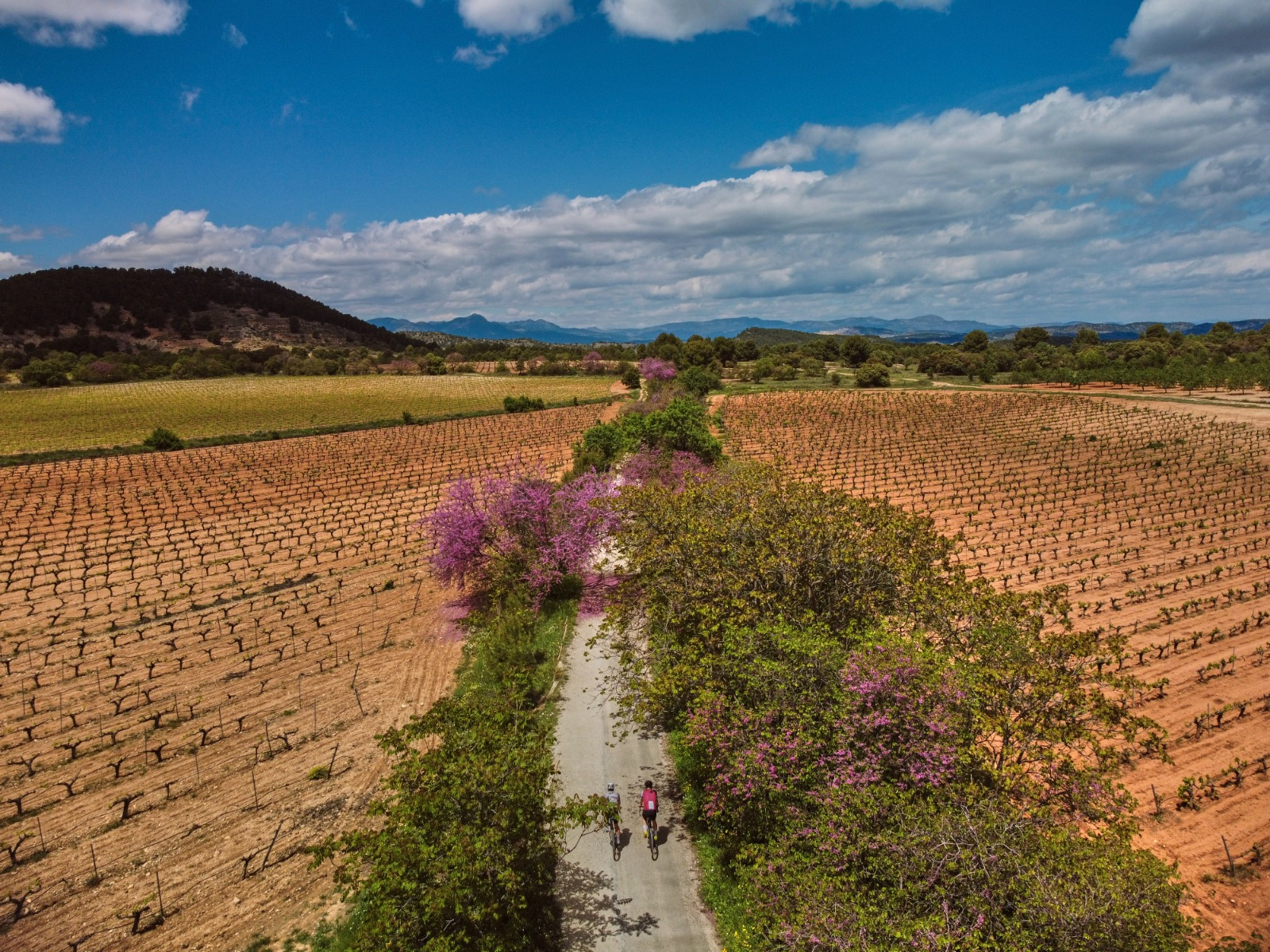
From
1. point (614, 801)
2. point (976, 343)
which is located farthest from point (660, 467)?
point (976, 343)

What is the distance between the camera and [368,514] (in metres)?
39.5

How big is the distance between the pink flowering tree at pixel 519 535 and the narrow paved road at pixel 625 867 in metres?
7.66

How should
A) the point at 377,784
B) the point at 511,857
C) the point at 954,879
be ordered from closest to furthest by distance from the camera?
the point at 954,879 → the point at 511,857 → the point at 377,784

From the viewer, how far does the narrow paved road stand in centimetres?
1110

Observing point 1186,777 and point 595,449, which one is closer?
point 1186,777

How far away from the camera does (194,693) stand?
20484 millimetres

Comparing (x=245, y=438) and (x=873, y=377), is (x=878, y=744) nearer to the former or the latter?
(x=245, y=438)

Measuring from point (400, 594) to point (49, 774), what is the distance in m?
13.1

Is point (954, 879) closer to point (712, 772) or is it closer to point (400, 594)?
point (712, 772)

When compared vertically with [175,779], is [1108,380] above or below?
above

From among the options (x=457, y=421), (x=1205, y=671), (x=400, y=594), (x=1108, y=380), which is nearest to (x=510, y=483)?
(x=400, y=594)

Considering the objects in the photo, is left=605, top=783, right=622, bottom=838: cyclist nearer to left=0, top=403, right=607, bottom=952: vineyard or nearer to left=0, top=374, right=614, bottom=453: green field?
left=0, top=403, right=607, bottom=952: vineyard

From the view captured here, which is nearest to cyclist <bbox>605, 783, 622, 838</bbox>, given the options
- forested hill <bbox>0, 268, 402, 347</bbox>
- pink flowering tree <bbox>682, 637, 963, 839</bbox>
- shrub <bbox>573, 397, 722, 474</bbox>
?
pink flowering tree <bbox>682, 637, 963, 839</bbox>

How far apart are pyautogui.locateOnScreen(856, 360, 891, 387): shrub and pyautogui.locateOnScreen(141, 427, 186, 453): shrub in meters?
91.2
